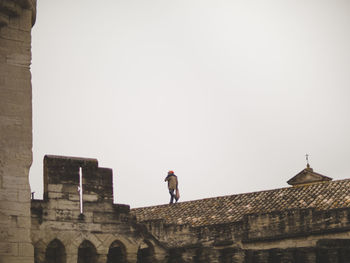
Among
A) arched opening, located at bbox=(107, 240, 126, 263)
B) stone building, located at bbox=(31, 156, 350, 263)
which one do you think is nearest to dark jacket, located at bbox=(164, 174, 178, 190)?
stone building, located at bbox=(31, 156, 350, 263)

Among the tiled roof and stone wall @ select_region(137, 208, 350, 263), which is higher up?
the tiled roof

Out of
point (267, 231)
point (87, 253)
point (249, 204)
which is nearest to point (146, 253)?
point (87, 253)

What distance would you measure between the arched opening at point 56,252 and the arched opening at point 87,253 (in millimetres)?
424

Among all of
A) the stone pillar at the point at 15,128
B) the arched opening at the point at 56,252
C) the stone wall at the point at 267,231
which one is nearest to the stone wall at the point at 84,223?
the arched opening at the point at 56,252

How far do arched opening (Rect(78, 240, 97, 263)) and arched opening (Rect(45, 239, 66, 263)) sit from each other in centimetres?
42

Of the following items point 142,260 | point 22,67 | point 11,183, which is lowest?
point 142,260

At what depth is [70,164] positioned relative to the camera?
55.4ft

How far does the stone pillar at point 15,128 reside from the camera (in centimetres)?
1515

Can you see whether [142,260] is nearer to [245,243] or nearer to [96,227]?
[96,227]

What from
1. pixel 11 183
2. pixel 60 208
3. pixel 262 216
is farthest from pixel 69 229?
pixel 262 216

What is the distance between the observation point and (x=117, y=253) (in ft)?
56.5

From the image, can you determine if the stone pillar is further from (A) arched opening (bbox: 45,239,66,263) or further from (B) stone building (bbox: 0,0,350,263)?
(A) arched opening (bbox: 45,239,66,263)

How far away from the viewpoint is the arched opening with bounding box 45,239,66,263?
16234 mm

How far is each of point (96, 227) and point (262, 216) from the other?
13.3 metres
